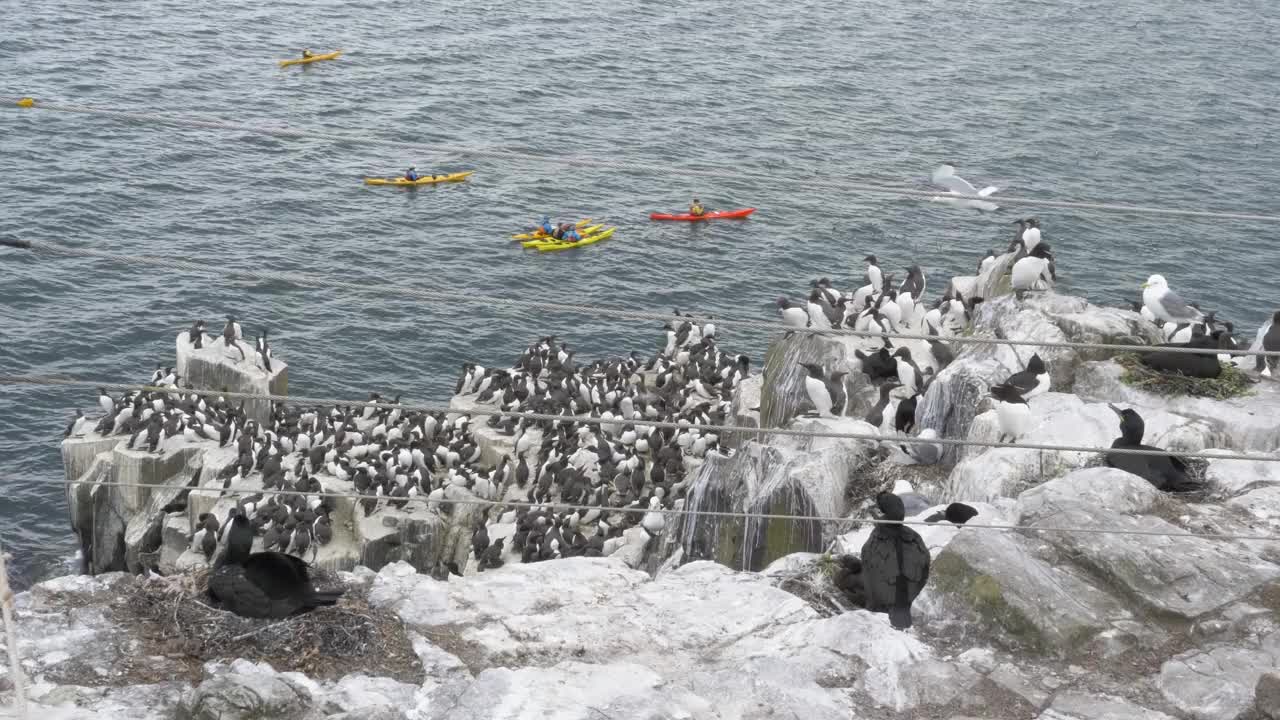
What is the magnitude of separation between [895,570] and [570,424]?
53.1ft

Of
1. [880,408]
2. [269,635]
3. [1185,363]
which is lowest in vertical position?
[880,408]

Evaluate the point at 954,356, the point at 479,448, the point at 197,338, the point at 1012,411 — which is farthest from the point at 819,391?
the point at 197,338

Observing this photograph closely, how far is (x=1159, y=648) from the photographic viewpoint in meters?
11.1

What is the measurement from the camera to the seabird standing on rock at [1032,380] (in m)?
18.2

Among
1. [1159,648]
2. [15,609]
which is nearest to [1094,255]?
[1159,648]

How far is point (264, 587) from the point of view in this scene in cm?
1039

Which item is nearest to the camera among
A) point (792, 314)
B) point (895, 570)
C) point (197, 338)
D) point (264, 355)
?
point (895, 570)

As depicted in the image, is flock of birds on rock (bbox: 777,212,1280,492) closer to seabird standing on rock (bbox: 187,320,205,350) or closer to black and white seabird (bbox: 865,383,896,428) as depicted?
black and white seabird (bbox: 865,383,896,428)

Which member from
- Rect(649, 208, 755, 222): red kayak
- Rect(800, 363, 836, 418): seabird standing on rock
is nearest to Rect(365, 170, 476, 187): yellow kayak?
Rect(649, 208, 755, 222): red kayak

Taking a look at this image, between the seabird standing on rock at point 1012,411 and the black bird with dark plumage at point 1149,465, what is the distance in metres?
1.61

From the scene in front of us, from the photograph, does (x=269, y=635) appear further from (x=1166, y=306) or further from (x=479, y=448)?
(x=479, y=448)

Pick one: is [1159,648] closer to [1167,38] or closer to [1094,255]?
[1094,255]

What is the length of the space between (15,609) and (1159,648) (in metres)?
9.26

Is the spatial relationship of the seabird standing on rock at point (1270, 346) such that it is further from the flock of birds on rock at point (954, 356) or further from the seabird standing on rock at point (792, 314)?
the seabird standing on rock at point (792, 314)
